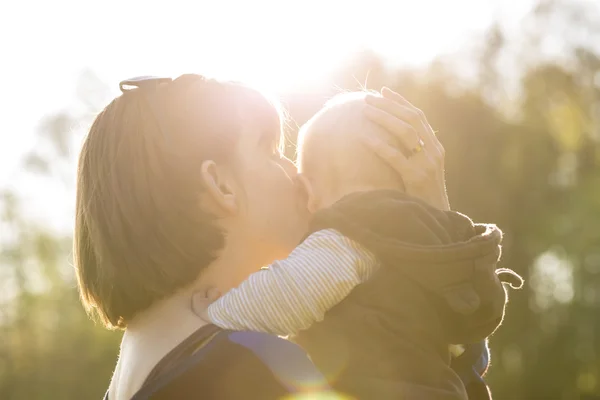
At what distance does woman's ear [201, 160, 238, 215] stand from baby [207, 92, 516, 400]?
235 millimetres

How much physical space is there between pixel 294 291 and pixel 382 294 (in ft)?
0.94

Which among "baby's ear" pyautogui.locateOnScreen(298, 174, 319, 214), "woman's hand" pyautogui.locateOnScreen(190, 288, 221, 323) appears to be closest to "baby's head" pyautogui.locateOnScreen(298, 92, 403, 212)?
"baby's ear" pyautogui.locateOnScreen(298, 174, 319, 214)

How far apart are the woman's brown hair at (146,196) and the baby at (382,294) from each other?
208 millimetres

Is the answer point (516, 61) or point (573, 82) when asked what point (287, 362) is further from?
point (516, 61)

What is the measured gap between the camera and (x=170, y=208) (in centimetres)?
243

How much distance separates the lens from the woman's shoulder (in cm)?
204

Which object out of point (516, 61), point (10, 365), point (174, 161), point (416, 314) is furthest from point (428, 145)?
point (10, 365)

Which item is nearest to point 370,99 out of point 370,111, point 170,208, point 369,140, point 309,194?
point 370,111

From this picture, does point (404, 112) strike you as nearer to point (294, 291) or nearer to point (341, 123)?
point (341, 123)

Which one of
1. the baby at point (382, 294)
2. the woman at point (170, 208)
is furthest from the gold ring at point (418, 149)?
the woman at point (170, 208)

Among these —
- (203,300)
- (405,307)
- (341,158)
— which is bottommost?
(405,307)

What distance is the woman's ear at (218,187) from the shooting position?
8.18 ft

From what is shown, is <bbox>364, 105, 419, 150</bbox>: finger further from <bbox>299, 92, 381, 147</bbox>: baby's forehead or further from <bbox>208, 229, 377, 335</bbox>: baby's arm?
<bbox>208, 229, 377, 335</bbox>: baby's arm

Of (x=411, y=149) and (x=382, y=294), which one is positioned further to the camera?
(x=411, y=149)
